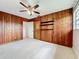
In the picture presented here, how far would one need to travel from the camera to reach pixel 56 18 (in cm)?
697

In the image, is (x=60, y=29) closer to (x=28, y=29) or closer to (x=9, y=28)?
(x=9, y=28)

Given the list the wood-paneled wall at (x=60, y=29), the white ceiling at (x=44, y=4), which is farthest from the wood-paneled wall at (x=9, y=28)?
the wood-paneled wall at (x=60, y=29)

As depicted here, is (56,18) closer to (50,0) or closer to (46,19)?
(46,19)

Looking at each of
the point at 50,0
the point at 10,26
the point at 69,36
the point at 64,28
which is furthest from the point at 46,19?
the point at 50,0

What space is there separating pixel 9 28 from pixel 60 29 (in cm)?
421

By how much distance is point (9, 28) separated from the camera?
7.41 m

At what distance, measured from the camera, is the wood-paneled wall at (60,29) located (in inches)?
242

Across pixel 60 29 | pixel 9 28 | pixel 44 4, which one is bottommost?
pixel 60 29

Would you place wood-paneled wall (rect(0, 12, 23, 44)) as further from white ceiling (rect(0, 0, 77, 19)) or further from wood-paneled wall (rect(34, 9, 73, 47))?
wood-paneled wall (rect(34, 9, 73, 47))

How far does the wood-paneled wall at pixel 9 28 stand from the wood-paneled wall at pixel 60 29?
2459mm

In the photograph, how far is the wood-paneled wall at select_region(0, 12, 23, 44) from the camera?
662cm

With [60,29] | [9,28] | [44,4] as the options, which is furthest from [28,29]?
[44,4]

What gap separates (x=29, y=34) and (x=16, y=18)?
9.55 feet

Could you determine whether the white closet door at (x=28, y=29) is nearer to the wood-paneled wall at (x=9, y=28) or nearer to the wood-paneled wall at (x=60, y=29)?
the wood-paneled wall at (x=9, y=28)
